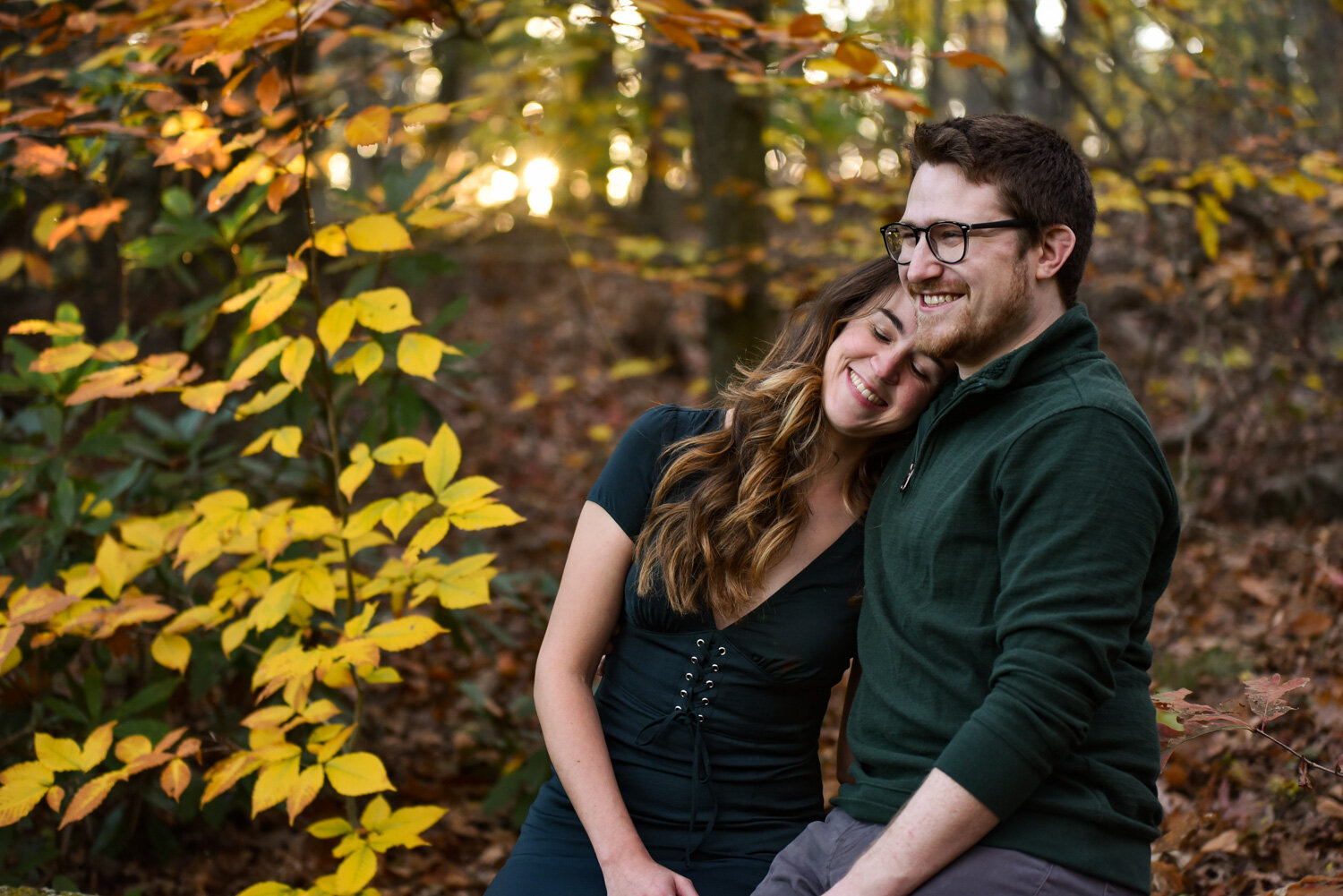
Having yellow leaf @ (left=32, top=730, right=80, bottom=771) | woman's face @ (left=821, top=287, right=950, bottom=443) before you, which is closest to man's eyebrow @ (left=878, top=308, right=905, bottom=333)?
woman's face @ (left=821, top=287, right=950, bottom=443)

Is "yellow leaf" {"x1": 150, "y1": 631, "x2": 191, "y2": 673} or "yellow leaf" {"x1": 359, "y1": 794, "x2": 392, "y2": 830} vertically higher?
"yellow leaf" {"x1": 150, "y1": 631, "x2": 191, "y2": 673}

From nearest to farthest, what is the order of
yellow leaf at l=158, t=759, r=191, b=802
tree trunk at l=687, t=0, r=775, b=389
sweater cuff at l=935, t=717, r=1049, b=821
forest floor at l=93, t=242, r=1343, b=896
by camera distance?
sweater cuff at l=935, t=717, r=1049, b=821, yellow leaf at l=158, t=759, r=191, b=802, forest floor at l=93, t=242, r=1343, b=896, tree trunk at l=687, t=0, r=775, b=389

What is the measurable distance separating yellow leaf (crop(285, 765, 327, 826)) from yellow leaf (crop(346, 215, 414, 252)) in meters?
1.19

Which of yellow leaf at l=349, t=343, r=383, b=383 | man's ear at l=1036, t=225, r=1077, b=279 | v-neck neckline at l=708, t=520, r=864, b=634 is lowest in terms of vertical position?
v-neck neckline at l=708, t=520, r=864, b=634

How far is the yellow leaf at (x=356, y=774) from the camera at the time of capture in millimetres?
2004

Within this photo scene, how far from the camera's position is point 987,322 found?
174 centimetres

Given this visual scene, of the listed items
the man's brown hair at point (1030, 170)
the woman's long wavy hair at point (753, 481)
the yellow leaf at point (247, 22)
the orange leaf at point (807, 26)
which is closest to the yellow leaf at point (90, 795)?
the woman's long wavy hair at point (753, 481)

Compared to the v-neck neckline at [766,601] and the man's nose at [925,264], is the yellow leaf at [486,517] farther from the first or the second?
the man's nose at [925,264]

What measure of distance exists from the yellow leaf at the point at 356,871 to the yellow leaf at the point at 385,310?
1.19 meters

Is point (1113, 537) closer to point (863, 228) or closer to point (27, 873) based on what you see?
point (27, 873)

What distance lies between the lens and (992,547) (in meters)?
1.61

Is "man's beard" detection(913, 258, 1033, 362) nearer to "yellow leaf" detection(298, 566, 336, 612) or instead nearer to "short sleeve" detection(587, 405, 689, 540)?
"short sleeve" detection(587, 405, 689, 540)

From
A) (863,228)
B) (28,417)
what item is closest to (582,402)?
(863,228)

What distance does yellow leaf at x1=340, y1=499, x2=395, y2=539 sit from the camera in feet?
7.34
